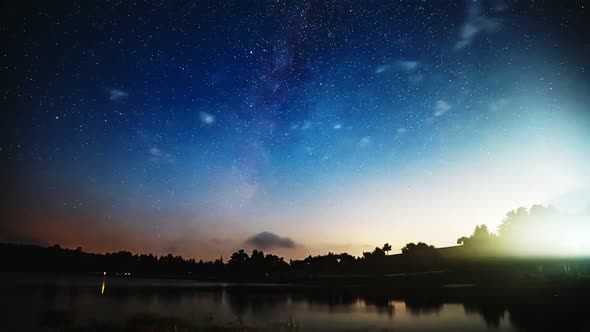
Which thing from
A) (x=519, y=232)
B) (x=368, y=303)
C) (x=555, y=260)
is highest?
(x=519, y=232)

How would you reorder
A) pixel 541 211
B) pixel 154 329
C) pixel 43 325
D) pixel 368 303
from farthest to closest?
1. pixel 541 211
2. pixel 368 303
3. pixel 43 325
4. pixel 154 329

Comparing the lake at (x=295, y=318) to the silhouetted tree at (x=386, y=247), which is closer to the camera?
the lake at (x=295, y=318)

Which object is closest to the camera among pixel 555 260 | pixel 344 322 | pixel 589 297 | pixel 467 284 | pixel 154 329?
pixel 154 329

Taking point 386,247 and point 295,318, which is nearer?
point 295,318

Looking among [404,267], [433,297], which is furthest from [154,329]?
[404,267]

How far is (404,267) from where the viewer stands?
4122 inches

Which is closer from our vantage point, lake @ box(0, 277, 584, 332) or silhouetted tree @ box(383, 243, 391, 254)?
lake @ box(0, 277, 584, 332)

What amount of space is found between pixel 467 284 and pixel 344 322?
4126 cm

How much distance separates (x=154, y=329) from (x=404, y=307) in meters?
38.0

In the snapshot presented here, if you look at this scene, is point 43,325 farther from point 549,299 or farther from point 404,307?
point 549,299

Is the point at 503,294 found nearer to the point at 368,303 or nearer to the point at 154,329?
the point at 368,303

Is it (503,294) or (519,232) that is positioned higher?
(519,232)

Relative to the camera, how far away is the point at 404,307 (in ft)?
175

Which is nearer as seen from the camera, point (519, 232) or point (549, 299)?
point (549, 299)
